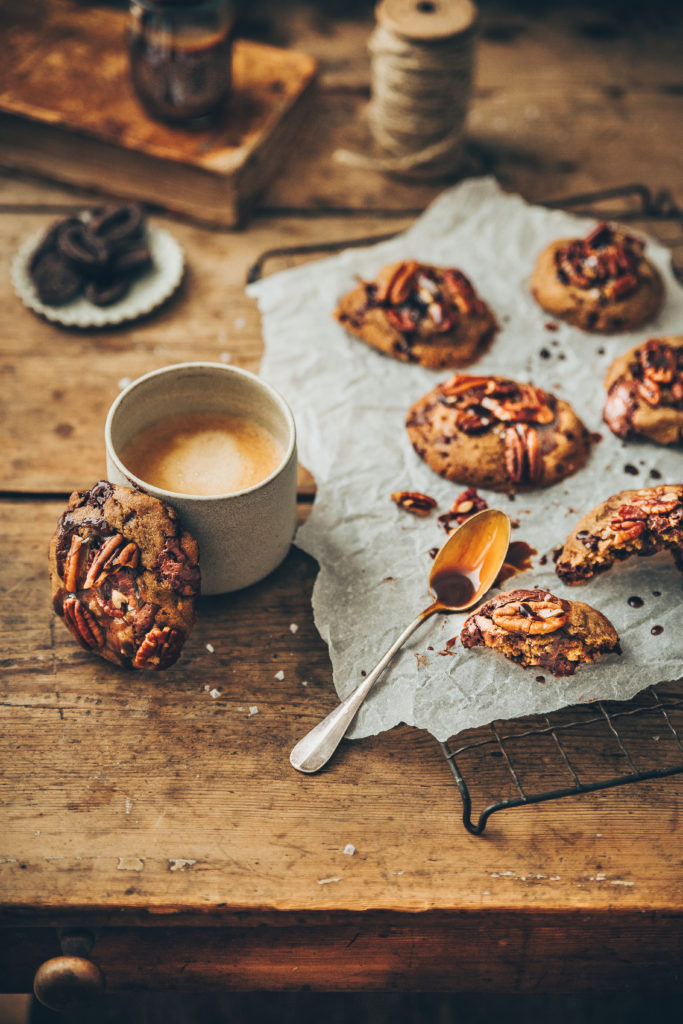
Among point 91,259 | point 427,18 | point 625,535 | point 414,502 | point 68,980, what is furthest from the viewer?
point 427,18

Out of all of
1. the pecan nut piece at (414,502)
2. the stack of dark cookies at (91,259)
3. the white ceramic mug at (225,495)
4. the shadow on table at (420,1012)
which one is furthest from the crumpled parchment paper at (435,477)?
the shadow on table at (420,1012)

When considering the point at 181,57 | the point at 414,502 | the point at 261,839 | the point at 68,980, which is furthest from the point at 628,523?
the point at 181,57

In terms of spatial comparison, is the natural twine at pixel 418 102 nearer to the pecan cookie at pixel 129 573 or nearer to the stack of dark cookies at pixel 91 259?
the stack of dark cookies at pixel 91 259

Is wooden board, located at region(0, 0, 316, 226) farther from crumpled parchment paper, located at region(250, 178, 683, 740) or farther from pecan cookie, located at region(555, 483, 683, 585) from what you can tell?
pecan cookie, located at region(555, 483, 683, 585)

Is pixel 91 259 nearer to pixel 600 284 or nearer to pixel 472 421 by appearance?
pixel 472 421

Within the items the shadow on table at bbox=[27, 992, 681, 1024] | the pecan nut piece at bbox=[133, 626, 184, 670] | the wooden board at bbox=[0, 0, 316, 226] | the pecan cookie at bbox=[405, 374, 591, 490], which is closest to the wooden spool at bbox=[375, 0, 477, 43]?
the wooden board at bbox=[0, 0, 316, 226]

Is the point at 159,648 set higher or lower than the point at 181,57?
lower
